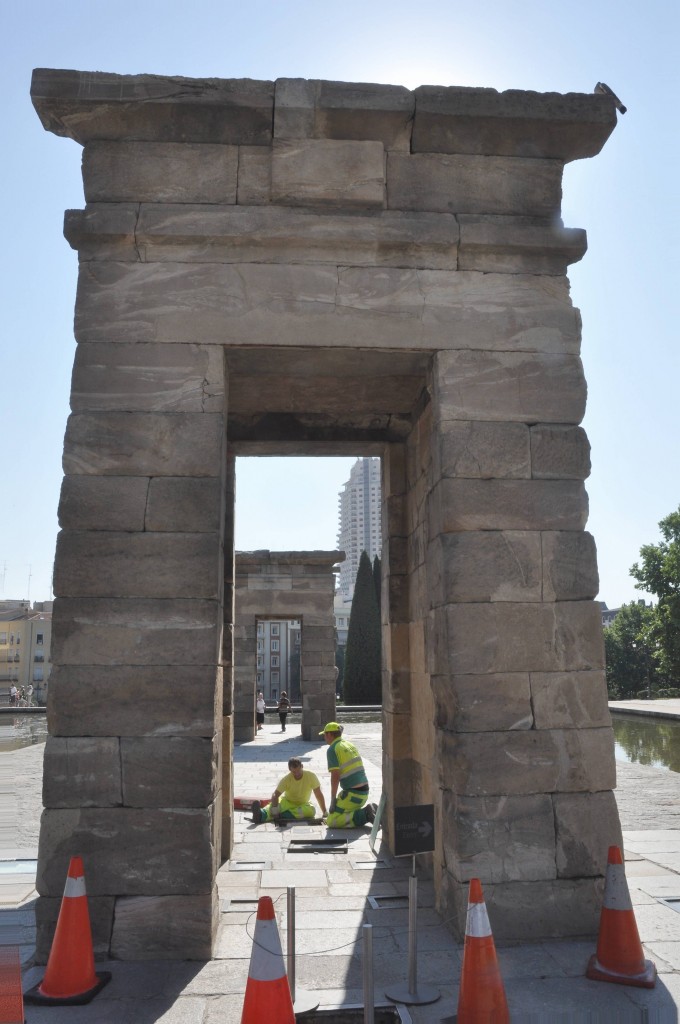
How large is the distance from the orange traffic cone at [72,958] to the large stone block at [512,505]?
3.04 meters

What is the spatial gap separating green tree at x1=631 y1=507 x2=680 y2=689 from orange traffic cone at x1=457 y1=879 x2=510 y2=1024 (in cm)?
3335

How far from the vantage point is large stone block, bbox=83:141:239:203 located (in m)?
5.36

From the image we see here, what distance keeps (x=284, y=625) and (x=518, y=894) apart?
241ft

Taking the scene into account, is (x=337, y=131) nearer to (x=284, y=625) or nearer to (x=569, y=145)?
(x=569, y=145)

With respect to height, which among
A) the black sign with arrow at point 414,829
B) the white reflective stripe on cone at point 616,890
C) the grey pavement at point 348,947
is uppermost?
the black sign with arrow at point 414,829

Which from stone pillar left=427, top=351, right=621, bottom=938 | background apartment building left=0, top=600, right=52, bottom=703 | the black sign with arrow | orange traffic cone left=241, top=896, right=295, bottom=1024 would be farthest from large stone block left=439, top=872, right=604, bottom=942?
background apartment building left=0, top=600, right=52, bottom=703

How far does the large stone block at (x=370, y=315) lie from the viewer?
5250mm

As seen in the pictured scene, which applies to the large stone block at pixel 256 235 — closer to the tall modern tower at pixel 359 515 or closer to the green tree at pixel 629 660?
the green tree at pixel 629 660

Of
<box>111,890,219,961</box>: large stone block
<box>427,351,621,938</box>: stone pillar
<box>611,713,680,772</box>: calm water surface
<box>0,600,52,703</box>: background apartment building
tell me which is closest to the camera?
<box>111,890,219,961</box>: large stone block

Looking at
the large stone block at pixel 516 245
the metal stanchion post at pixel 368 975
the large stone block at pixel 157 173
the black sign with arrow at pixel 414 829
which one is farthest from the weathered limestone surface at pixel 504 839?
→ the large stone block at pixel 157 173

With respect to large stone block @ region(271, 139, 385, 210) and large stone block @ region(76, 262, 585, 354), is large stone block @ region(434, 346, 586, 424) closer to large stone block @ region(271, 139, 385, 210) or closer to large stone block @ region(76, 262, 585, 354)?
large stone block @ region(76, 262, 585, 354)

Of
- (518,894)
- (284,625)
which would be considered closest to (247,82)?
(518,894)

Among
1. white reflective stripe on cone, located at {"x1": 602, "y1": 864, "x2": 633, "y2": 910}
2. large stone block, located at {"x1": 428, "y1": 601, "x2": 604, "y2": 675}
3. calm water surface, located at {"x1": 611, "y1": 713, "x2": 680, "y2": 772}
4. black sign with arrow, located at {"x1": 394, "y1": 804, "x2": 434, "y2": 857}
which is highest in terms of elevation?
large stone block, located at {"x1": 428, "y1": 601, "x2": 604, "y2": 675}

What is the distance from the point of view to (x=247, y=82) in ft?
17.5
